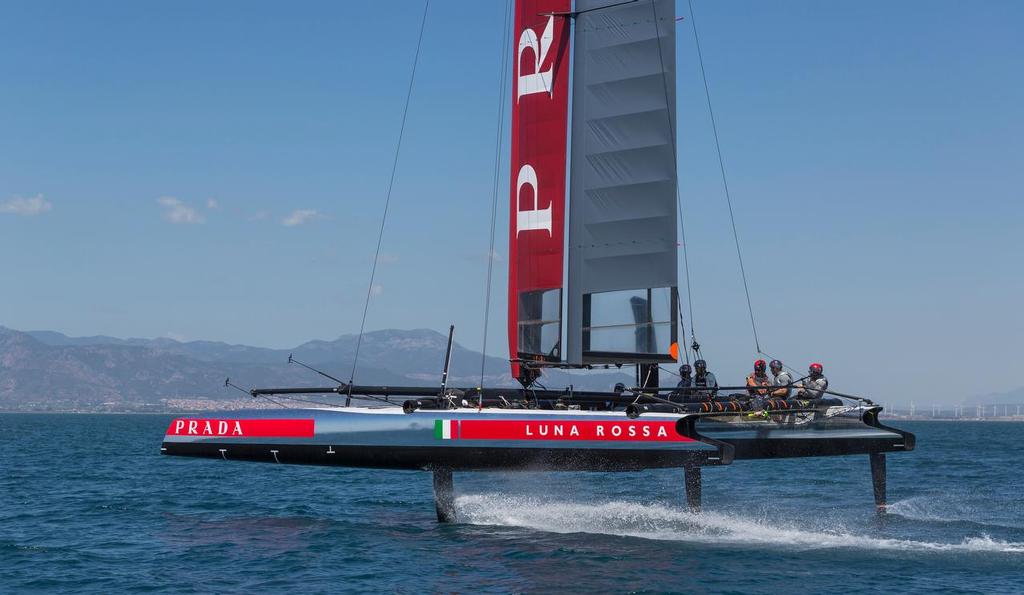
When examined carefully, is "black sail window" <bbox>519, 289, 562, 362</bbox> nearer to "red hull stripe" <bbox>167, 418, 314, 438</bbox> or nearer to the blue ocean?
the blue ocean

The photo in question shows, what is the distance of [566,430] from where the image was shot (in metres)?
16.1

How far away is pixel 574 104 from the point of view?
18.7 m

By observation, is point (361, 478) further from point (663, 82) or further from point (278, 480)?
point (663, 82)

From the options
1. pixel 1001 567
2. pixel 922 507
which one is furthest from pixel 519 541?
pixel 922 507

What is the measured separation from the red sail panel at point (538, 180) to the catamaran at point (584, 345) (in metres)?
0.03

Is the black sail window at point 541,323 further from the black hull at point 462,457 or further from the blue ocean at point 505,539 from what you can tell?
the black hull at point 462,457

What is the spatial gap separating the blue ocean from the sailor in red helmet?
223 centimetres

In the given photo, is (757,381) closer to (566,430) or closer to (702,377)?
(702,377)

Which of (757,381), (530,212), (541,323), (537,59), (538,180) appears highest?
(537,59)

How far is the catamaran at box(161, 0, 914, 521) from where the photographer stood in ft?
53.2

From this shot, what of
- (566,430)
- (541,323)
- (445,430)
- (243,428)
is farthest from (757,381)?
(243,428)

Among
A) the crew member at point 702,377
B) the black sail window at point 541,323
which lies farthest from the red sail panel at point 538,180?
the crew member at point 702,377

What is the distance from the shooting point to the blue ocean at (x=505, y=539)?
14.0 metres

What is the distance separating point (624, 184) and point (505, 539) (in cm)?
611
